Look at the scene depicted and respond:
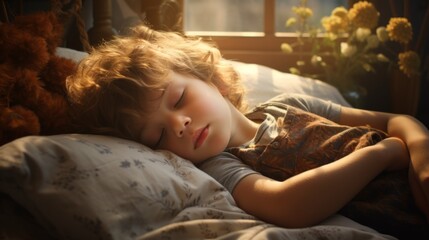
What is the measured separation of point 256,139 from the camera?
1.09 m

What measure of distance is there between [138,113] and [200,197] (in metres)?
0.26

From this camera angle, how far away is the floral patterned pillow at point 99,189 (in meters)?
0.69

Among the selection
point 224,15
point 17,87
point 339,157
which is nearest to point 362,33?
point 224,15

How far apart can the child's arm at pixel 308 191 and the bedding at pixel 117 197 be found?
0.04 meters

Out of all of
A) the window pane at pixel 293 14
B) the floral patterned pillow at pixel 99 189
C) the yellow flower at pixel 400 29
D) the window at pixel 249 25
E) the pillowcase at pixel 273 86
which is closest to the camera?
the floral patterned pillow at pixel 99 189

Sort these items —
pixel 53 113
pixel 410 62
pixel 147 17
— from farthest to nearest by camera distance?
pixel 410 62
pixel 147 17
pixel 53 113

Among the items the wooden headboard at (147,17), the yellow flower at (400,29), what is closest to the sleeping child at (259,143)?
the wooden headboard at (147,17)

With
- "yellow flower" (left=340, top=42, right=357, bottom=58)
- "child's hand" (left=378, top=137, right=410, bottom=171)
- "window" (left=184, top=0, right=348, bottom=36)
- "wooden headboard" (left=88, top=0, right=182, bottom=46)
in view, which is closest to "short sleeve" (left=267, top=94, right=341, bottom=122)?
"child's hand" (left=378, top=137, right=410, bottom=171)

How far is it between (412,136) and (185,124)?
0.53 metres

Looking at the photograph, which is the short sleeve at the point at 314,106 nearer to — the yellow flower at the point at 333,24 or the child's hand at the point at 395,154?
the child's hand at the point at 395,154

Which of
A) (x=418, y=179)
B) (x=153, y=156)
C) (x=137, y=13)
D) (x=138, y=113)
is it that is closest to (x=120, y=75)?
(x=138, y=113)

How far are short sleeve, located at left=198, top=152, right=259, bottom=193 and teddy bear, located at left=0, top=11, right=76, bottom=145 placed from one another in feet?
1.02

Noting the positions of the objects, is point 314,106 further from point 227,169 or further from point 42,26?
point 42,26

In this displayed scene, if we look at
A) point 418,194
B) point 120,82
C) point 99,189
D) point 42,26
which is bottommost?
point 418,194
